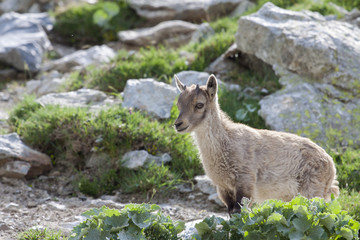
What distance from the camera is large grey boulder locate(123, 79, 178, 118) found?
8297 mm

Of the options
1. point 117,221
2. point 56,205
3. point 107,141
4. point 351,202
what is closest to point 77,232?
point 117,221

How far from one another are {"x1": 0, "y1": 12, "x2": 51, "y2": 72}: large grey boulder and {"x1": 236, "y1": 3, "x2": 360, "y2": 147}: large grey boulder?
5.69 m

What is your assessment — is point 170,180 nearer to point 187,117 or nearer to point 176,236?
point 187,117

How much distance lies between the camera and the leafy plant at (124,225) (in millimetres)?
4266

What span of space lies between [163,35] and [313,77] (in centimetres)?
526

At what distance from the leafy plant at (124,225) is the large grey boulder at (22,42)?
747 centimetres

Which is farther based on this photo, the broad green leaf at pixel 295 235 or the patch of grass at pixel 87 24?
the patch of grass at pixel 87 24

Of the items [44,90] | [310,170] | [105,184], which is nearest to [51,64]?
[44,90]

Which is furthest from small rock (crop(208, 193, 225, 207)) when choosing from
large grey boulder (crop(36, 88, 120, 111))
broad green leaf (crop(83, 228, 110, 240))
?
broad green leaf (crop(83, 228, 110, 240))

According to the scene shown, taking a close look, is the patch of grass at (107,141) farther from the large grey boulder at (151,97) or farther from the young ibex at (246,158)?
the young ibex at (246,158)

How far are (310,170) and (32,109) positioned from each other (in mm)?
5121

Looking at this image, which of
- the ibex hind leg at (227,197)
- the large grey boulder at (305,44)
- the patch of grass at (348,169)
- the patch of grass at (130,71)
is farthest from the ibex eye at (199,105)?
the patch of grass at (130,71)

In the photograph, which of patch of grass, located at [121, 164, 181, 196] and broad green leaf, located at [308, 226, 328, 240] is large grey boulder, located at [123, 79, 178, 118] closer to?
patch of grass, located at [121, 164, 181, 196]

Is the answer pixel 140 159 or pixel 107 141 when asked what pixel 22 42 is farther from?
pixel 140 159
